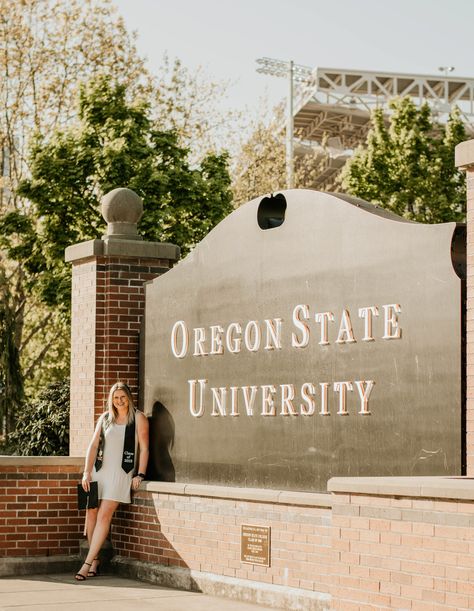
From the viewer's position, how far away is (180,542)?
1092 centimetres

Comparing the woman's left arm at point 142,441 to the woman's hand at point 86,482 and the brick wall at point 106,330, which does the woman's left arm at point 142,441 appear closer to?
the woman's hand at point 86,482

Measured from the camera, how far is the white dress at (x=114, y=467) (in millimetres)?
11617

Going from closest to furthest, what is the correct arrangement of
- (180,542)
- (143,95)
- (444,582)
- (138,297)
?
(444,582) → (180,542) → (138,297) → (143,95)

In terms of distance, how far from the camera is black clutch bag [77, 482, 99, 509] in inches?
453

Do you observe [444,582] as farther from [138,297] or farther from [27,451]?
[27,451]

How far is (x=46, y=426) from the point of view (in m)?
17.1

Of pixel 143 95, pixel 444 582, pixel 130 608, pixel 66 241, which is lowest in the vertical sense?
pixel 130 608

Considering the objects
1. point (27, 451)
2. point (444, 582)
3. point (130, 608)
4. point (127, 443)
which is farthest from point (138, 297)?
point (444, 582)

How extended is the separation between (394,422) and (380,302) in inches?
36.2

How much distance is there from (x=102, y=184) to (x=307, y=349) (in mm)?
13933

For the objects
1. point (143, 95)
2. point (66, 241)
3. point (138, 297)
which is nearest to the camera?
point (138, 297)

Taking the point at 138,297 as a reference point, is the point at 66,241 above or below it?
above

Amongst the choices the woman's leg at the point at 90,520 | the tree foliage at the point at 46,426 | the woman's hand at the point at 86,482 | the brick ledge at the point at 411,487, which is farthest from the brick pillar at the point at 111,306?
the brick ledge at the point at 411,487

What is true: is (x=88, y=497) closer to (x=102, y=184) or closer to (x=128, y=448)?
(x=128, y=448)
